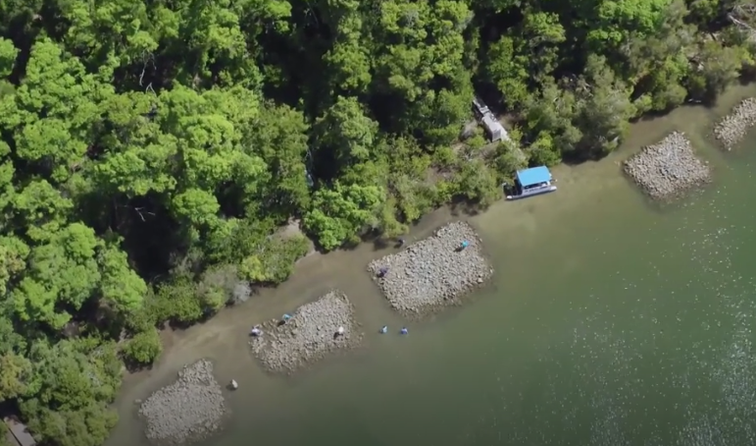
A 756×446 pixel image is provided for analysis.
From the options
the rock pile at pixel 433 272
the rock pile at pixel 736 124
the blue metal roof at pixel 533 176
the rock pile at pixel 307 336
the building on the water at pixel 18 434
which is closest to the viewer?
the building on the water at pixel 18 434

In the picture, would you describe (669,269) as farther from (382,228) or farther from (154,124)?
(154,124)

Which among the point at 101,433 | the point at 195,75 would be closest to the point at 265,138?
the point at 195,75

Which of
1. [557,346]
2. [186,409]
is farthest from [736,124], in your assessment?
[186,409]

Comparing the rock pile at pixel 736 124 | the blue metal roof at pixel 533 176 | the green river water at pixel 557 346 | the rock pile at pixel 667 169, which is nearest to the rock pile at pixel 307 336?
the green river water at pixel 557 346

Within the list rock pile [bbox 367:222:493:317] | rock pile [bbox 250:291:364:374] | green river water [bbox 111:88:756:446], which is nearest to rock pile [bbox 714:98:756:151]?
green river water [bbox 111:88:756:446]

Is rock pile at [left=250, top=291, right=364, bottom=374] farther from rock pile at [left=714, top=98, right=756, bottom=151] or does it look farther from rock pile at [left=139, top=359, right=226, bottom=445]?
rock pile at [left=714, top=98, right=756, bottom=151]

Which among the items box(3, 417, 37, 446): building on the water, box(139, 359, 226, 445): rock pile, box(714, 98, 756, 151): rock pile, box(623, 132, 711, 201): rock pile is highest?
box(714, 98, 756, 151): rock pile

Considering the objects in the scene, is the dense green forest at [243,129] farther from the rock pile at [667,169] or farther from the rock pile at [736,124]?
the rock pile at [667,169]
